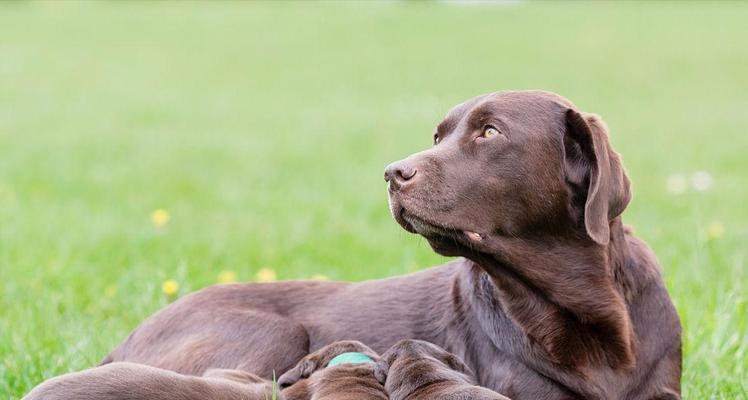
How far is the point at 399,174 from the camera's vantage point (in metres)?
3.89

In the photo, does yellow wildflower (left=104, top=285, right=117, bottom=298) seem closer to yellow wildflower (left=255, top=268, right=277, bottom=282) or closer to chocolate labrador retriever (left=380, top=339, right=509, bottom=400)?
yellow wildflower (left=255, top=268, right=277, bottom=282)

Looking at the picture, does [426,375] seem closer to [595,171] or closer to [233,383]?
[233,383]

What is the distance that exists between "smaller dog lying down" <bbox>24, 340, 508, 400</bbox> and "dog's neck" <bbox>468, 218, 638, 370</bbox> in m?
0.36

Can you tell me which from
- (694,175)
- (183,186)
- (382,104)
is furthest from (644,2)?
(183,186)

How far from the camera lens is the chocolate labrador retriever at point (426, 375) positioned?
11.8 ft

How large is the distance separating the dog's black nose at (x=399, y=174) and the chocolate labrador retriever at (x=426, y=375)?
61 centimetres

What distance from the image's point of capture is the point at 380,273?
259 inches

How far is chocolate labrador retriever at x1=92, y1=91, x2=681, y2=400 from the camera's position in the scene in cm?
392

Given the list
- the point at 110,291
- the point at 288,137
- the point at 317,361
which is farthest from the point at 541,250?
the point at 288,137

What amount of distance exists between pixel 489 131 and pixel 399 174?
0.42m

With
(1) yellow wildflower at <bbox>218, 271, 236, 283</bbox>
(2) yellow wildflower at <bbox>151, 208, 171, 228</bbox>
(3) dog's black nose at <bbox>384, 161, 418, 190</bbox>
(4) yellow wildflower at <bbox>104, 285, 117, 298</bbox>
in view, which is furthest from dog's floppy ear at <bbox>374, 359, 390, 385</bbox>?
(2) yellow wildflower at <bbox>151, 208, 171, 228</bbox>

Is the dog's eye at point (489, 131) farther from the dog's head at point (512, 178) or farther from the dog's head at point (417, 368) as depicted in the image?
the dog's head at point (417, 368)

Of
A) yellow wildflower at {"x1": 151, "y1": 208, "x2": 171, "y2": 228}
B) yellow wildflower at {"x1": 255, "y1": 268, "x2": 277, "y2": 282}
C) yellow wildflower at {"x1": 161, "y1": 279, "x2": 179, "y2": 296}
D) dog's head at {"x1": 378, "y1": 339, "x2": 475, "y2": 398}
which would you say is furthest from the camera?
yellow wildflower at {"x1": 151, "y1": 208, "x2": 171, "y2": 228}

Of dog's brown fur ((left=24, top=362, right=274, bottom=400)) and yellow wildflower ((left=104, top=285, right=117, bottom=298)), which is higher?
dog's brown fur ((left=24, top=362, right=274, bottom=400))
